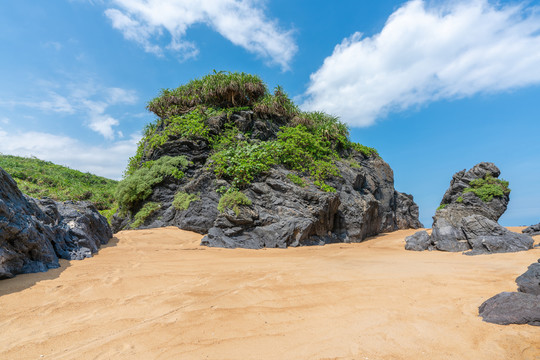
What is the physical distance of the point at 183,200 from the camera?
1095cm

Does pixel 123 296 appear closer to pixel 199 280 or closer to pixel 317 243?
pixel 199 280

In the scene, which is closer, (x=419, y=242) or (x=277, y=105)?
(x=419, y=242)

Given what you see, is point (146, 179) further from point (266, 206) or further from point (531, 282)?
point (531, 282)

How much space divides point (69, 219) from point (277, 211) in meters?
6.22

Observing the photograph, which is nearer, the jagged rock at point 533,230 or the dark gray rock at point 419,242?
the dark gray rock at point 419,242

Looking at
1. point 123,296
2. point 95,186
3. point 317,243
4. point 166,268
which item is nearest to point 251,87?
point 317,243

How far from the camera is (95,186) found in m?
24.5

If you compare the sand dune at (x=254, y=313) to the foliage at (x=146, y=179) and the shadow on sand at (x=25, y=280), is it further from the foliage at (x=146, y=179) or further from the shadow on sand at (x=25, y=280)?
the foliage at (x=146, y=179)

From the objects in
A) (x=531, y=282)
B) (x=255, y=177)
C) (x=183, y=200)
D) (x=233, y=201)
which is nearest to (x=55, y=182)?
(x=183, y=200)

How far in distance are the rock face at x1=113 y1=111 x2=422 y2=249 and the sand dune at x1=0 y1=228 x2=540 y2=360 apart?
154 inches

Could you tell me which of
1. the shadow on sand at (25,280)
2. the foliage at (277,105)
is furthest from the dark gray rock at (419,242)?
the shadow on sand at (25,280)

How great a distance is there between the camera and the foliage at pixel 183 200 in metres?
10.7

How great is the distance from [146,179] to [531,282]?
1224 cm

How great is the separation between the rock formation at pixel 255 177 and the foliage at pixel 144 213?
46mm
